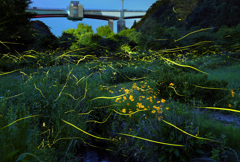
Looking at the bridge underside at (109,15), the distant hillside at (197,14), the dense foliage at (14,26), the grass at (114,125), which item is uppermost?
the bridge underside at (109,15)

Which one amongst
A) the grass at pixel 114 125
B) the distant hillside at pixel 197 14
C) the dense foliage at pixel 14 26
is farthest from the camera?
the distant hillside at pixel 197 14

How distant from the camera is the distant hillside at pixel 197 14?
29.0 metres

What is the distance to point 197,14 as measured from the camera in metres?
36.7

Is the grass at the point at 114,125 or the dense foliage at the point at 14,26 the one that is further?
the dense foliage at the point at 14,26

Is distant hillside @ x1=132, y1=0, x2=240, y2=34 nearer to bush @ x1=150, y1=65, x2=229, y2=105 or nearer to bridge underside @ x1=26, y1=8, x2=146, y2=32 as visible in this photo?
bridge underside @ x1=26, y1=8, x2=146, y2=32

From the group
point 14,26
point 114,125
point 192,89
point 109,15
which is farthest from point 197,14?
point 114,125

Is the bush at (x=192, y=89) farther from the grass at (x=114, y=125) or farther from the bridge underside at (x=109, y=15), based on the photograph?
the bridge underside at (x=109, y=15)

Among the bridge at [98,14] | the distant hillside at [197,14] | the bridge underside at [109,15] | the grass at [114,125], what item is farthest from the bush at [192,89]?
the bridge underside at [109,15]

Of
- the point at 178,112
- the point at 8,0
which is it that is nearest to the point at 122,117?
the point at 178,112

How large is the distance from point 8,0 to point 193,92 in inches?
643

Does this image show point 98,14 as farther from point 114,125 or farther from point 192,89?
point 114,125

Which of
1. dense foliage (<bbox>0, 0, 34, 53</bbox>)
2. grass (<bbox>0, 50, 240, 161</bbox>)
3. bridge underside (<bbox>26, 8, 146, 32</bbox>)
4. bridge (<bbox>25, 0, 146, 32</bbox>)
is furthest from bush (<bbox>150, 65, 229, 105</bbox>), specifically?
bridge underside (<bbox>26, 8, 146, 32</bbox>)

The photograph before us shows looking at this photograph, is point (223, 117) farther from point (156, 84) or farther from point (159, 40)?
point (159, 40)

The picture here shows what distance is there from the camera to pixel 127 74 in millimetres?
10656
